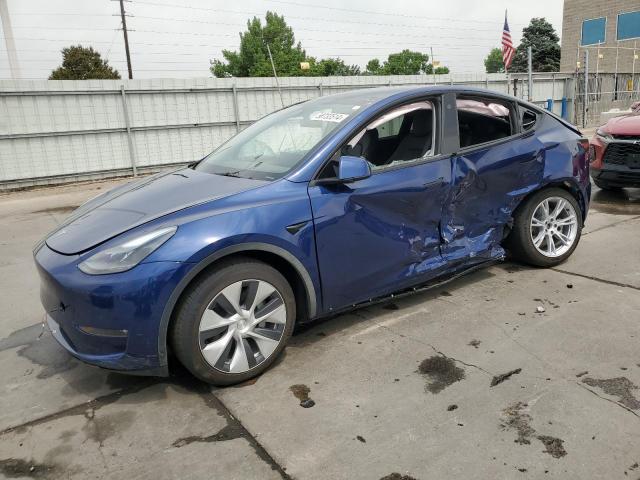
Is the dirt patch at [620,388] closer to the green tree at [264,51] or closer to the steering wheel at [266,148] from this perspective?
the steering wheel at [266,148]

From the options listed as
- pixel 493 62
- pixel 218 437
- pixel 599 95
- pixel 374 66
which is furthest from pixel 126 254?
pixel 493 62

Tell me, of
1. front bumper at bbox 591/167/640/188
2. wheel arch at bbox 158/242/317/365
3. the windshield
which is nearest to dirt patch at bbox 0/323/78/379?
wheel arch at bbox 158/242/317/365

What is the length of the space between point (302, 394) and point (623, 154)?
6018mm

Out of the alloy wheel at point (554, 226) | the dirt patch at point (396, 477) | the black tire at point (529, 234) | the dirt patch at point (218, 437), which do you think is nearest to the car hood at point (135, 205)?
the dirt patch at point (218, 437)

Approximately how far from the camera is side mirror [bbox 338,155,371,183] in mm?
3150

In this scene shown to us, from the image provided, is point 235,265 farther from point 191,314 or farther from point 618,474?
point 618,474

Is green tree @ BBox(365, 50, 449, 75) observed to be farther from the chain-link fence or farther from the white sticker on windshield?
the white sticker on windshield

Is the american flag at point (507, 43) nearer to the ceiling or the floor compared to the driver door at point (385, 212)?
nearer to the ceiling

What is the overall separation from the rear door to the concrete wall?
7.71m

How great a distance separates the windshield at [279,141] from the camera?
3.43m

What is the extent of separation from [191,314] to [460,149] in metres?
2.28

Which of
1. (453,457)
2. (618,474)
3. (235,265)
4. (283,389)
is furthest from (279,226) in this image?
(618,474)

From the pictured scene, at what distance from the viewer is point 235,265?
2.90 m

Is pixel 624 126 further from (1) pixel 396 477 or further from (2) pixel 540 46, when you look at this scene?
(2) pixel 540 46
